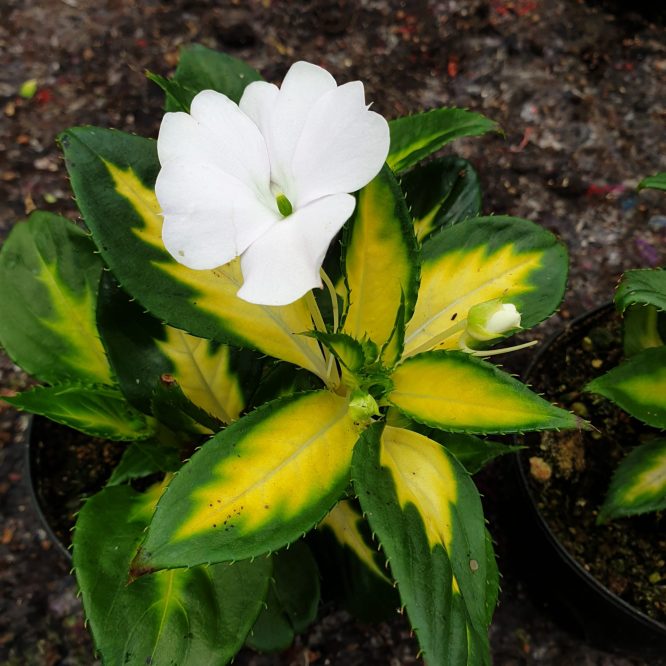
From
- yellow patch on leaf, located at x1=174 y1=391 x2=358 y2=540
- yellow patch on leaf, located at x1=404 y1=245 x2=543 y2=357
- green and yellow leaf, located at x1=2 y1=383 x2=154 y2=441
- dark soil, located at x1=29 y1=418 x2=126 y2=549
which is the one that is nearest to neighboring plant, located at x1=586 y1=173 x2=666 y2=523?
yellow patch on leaf, located at x1=404 y1=245 x2=543 y2=357

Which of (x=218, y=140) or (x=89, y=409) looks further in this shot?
(x=89, y=409)

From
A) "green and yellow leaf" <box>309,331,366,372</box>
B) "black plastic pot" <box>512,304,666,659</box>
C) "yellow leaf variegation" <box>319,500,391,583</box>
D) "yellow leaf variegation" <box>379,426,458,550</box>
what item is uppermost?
"green and yellow leaf" <box>309,331,366,372</box>

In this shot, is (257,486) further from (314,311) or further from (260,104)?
(260,104)

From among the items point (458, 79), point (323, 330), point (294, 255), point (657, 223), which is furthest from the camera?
point (458, 79)

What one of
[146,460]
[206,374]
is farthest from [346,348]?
[146,460]

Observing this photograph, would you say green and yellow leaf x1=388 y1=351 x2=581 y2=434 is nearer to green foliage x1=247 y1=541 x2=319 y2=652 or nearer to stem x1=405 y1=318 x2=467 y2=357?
stem x1=405 y1=318 x2=467 y2=357

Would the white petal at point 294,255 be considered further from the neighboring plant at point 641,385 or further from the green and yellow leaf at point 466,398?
the neighboring plant at point 641,385
